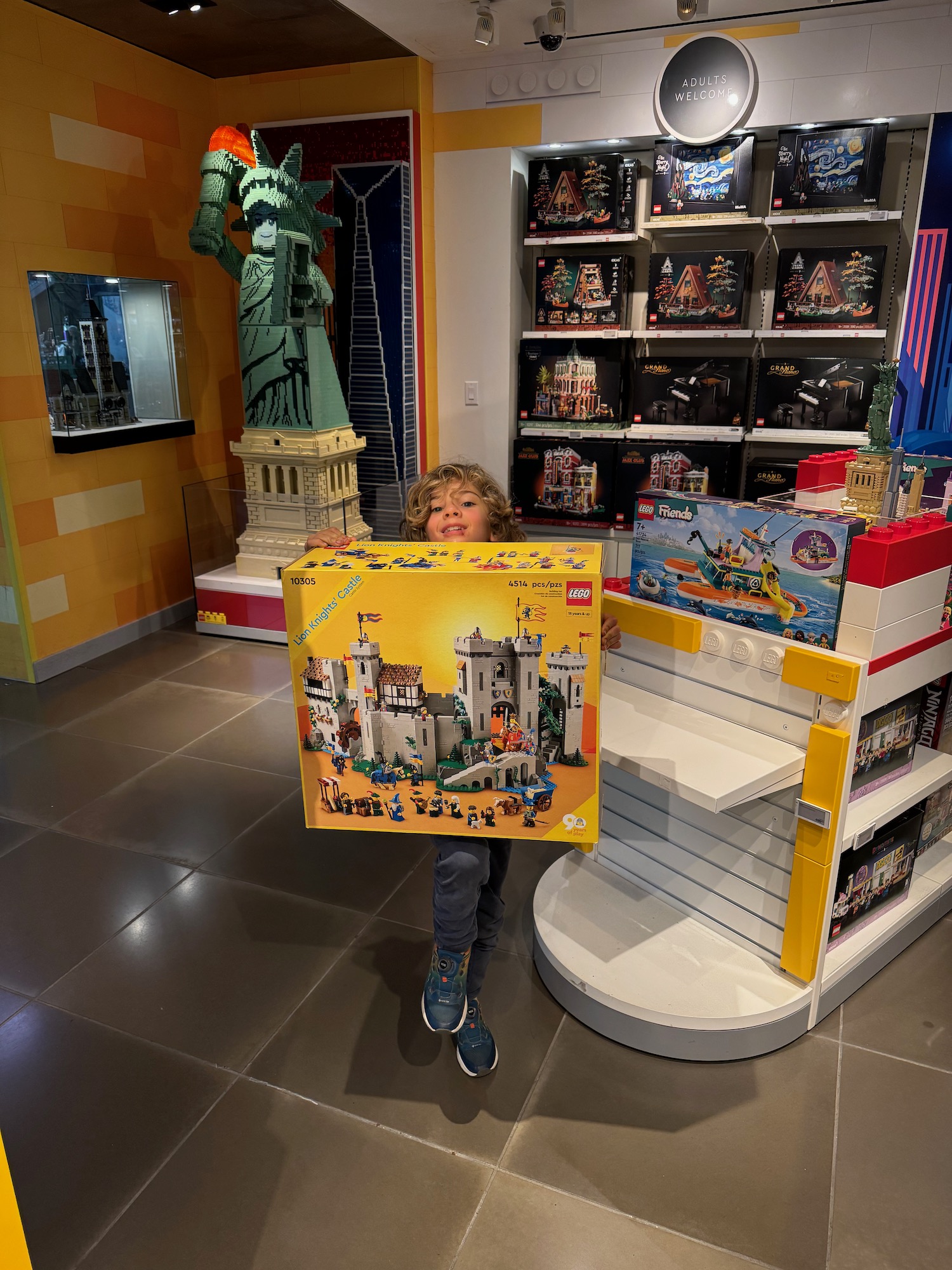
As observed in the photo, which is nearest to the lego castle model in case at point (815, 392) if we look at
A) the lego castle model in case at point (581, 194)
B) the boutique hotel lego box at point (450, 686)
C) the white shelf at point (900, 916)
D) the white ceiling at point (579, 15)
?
the lego castle model in case at point (581, 194)

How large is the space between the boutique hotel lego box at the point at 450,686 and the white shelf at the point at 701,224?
3.44 metres

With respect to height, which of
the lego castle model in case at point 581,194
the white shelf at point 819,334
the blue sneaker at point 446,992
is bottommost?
the blue sneaker at point 446,992

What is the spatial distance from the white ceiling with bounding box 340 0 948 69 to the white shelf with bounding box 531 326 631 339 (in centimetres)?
130

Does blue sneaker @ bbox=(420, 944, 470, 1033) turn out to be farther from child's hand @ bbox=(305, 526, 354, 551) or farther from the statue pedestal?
the statue pedestal

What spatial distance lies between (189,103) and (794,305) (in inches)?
136

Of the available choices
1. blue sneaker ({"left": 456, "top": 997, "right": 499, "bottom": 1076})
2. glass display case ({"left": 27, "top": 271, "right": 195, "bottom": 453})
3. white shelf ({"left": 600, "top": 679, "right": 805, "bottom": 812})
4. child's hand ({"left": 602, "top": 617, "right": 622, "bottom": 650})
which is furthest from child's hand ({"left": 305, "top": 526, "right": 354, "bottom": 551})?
glass display case ({"left": 27, "top": 271, "right": 195, "bottom": 453})

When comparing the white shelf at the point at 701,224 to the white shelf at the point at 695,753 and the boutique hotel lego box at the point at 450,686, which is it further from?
the boutique hotel lego box at the point at 450,686

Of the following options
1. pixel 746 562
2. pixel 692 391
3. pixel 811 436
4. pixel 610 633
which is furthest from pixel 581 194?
pixel 610 633

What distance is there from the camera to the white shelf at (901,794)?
77.5 inches

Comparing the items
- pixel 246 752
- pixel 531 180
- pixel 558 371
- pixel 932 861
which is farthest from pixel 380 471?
pixel 932 861

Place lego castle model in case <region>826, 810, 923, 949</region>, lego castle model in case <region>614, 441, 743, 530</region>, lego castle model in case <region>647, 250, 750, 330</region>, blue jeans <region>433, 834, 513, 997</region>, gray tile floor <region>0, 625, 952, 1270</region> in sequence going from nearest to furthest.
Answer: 1. gray tile floor <region>0, 625, 952, 1270</region>
2. blue jeans <region>433, 834, 513, 997</region>
3. lego castle model in case <region>826, 810, 923, 949</region>
4. lego castle model in case <region>647, 250, 750, 330</region>
5. lego castle model in case <region>614, 441, 743, 530</region>

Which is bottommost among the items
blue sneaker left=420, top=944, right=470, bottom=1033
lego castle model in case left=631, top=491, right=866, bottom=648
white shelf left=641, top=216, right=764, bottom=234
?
blue sneaker left=420, top=944, right=470, bottom=1033

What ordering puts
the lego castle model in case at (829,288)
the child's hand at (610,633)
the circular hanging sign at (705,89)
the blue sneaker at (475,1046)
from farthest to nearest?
the lego castle model in case at (829,288)
the circular hanging sign at (705,89)
the blue sneaker at (475,1046)
the child's hand at (610,633)

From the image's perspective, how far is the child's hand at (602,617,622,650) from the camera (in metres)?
1.83
